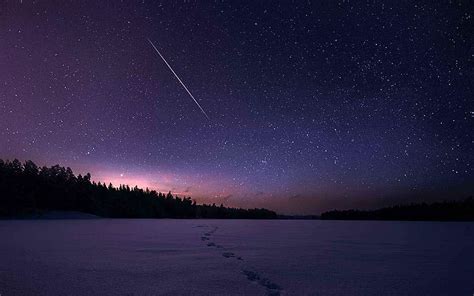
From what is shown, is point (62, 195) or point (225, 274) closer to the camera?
point (225, 274)

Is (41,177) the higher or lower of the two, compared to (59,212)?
higher

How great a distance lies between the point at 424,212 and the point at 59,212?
115 m

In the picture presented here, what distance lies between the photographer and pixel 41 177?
10325 centimetres

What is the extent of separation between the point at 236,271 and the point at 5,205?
91.5 metres

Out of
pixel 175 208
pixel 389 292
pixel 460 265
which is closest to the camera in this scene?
pixel 389 292

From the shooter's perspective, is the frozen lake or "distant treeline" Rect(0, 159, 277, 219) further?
"distant treeline" Rect(0, 159, 277, 219)

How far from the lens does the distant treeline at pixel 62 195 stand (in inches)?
3558

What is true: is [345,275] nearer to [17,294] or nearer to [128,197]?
[17,294]

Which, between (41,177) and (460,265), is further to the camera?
(41,177)

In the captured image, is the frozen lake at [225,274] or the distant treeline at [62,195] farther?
the distant treeline at [62,195]

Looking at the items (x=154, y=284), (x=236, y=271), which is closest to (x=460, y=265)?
(x=236, y=271)

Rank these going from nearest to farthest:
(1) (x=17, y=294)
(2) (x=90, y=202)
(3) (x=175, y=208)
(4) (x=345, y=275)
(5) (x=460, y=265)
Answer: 1. (1) (x=17, y=294)
2. (4) (x=345, y=275)
3. (5) (x=460, y=265)
4. (2) (x=90, y=202)
5. (3) (x=175, y=208)

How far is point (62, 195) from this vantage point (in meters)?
105

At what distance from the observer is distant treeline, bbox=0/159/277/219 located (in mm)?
90375
